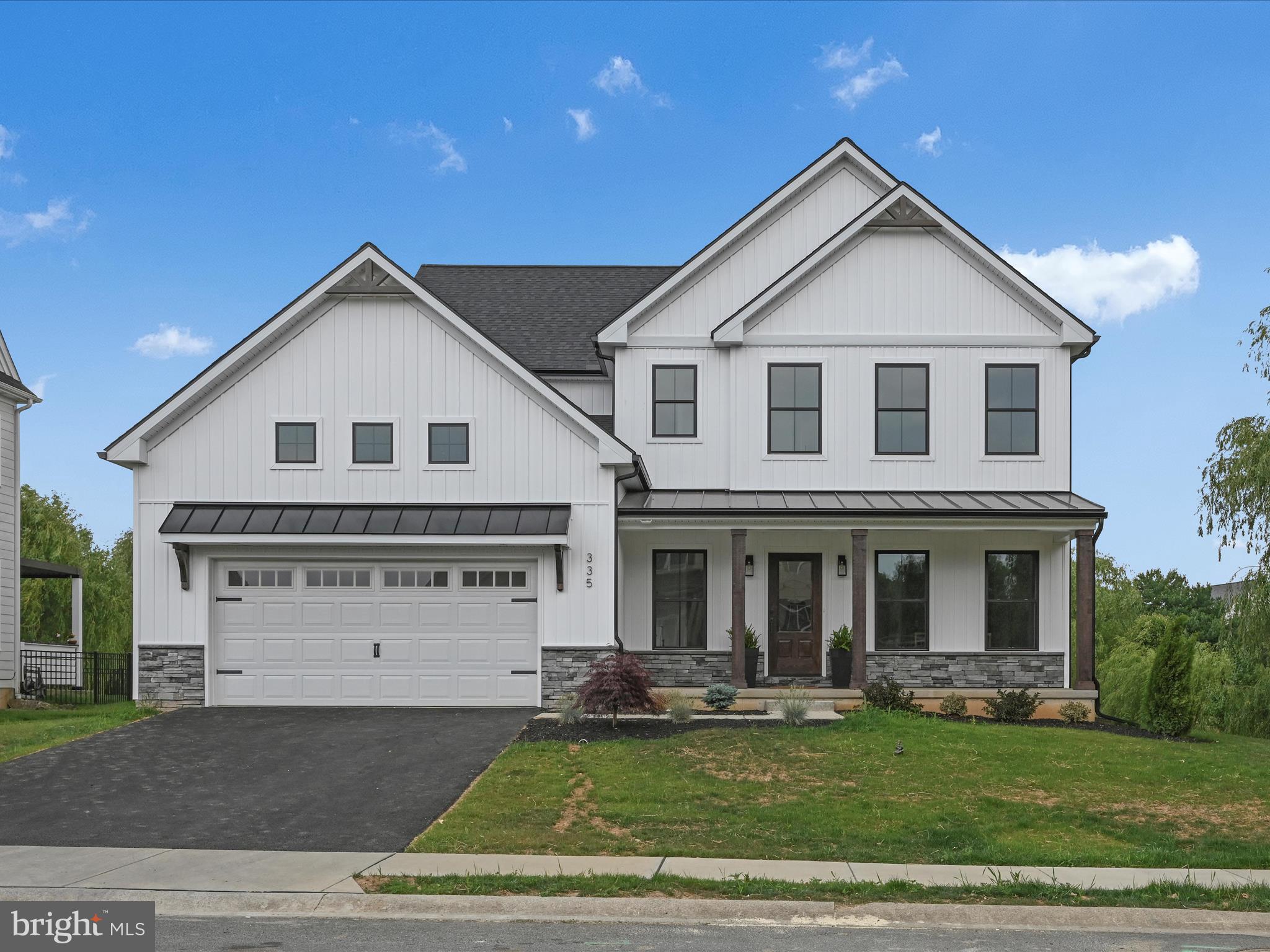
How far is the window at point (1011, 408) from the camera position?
836 inches

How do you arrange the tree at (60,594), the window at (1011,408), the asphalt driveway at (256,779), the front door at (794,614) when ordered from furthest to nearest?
1. the tree at (60,594)
2. the window at (1011,408)
3. the front door at (794,614)
4. the asphalt driveway at (256,779)

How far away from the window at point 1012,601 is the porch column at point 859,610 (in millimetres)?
2971

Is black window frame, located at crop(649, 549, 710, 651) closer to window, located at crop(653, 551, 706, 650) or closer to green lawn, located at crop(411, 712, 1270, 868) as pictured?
window, located at crop(653, 551, 706, 650)

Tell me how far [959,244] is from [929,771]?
→ 453 inches

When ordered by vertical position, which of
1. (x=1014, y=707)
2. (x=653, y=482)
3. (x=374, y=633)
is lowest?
(x=1014, y=707)

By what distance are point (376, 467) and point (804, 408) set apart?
815 cm

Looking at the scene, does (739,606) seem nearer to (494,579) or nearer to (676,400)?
(494,579)

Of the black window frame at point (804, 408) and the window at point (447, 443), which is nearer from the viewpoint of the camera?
the window at point (447, 443)

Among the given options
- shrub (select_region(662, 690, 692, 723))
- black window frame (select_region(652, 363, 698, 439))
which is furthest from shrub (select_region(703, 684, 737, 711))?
black window frame (select_region(652, 363, 698, 439))

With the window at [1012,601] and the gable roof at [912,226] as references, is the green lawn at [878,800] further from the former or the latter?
the gable roof at [912,226]

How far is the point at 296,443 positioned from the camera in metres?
19.2

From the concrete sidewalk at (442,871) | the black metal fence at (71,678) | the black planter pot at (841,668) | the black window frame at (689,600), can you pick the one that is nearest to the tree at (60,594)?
the black metal fence at (71,678)

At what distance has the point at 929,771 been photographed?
13.5 meters

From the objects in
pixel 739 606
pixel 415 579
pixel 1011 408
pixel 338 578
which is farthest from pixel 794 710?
pixel 1011 408
